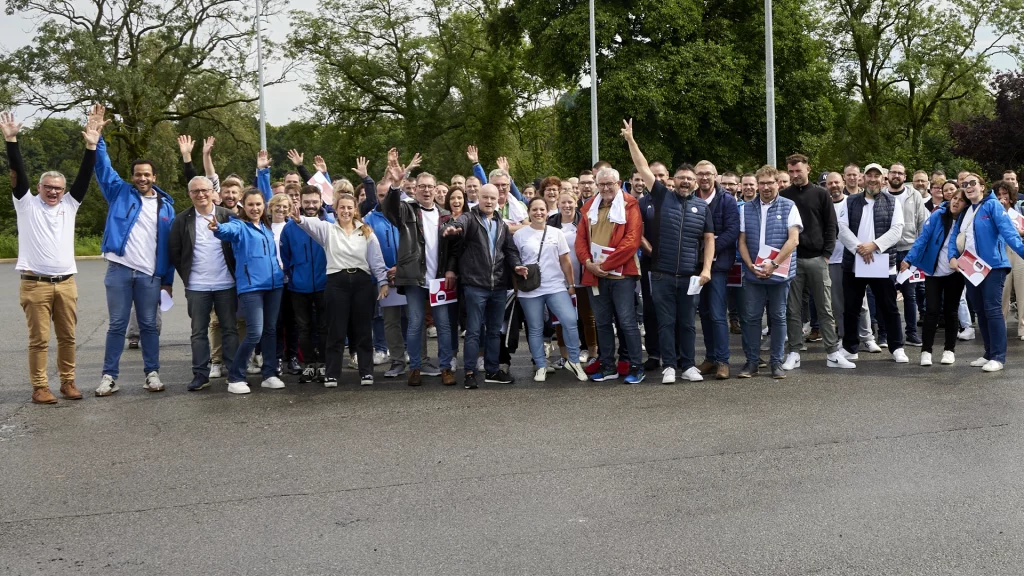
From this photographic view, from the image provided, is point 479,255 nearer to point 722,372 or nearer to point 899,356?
point 722,372

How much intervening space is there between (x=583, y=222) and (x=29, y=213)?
498cm

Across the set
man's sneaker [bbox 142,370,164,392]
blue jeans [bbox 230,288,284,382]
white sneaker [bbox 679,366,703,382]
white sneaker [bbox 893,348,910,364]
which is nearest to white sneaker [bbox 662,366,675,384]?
white sneaker [bbox 679,366,703,382]

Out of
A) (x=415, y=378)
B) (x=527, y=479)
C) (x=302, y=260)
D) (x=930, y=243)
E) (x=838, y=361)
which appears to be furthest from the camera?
(x=930, y=243)

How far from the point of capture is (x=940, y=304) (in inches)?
388

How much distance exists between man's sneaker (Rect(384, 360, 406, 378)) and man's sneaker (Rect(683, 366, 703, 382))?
282cm

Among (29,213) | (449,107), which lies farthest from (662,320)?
(449,107)

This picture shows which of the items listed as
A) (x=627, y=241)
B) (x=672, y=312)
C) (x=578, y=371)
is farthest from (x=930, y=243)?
(x=578, y=371)

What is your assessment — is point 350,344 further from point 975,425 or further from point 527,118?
point 527,118

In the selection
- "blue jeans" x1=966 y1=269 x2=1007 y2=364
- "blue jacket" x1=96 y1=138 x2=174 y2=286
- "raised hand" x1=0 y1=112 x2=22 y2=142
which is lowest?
"blue jeans" x1=966 y1=269 x2=1007 y2=364

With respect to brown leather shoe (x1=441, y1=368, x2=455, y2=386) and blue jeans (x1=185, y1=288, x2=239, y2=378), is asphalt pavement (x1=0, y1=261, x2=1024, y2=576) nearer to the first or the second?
brown leather shoe (x1=441, y1=368, x2=455, y2=386)

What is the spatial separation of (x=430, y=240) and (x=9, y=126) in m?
3.76

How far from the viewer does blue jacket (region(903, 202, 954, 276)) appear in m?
9.88

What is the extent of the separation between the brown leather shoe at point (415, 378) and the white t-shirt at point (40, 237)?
10.5 feet

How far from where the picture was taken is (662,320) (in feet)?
30.4
